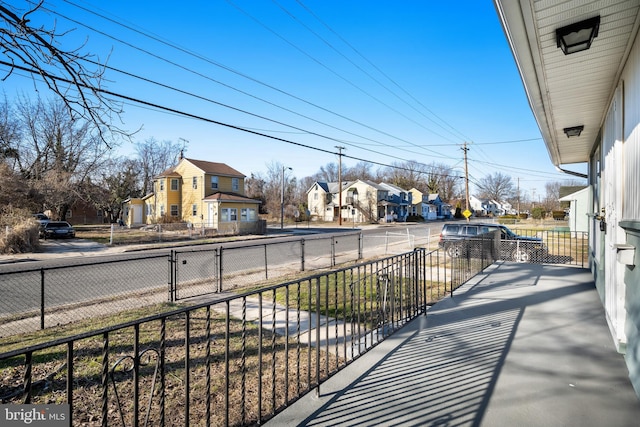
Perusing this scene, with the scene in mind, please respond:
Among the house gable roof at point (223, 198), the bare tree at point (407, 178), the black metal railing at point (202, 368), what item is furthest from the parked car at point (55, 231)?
the bare tree at point (407, 178)

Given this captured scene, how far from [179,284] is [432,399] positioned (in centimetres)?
726

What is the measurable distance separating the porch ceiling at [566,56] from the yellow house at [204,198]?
25725 millimetres

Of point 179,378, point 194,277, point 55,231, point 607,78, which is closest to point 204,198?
point 55,231

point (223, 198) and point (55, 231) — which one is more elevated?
point (223, 198)

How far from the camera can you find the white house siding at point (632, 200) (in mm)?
3059

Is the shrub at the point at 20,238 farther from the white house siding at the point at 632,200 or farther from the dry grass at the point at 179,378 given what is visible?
the white house siding at the point at 632,200

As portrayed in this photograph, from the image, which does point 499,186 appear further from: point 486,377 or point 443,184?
point 486,377

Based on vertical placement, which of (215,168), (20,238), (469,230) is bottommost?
(20,238)

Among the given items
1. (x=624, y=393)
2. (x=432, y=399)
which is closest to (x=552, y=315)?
(x=624, y=393)

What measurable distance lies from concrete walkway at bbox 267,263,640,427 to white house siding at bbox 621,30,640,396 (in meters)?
0.44

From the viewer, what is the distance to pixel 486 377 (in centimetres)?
336

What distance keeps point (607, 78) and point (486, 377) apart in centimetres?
397

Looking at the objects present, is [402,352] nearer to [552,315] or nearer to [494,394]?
[494,394]

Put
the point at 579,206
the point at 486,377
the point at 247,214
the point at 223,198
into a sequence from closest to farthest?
1. the point at 486,377
2. the point at 579,206
3. the point at 223,198
4. the point at 247,214
